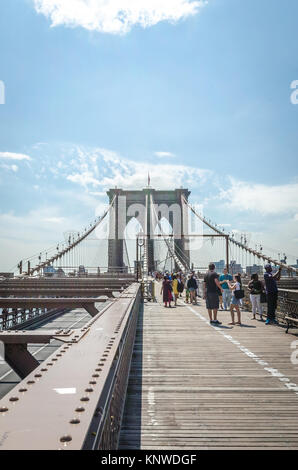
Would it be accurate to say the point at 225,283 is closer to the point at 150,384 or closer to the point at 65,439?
the point at 150,384

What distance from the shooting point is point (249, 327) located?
32.7 feet

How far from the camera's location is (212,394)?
470 cm

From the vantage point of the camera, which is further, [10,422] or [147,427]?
[147,427]

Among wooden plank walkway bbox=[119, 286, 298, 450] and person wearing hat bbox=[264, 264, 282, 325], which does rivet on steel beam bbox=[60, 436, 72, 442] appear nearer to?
wooden plank walkway bbox=[119, 286, 298, 450]

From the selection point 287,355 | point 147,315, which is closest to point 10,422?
point 287,355

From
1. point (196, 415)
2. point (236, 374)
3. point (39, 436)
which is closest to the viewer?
point (39, 436)

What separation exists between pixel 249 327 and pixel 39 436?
9.26m

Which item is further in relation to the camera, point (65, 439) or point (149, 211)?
point (149, 211)

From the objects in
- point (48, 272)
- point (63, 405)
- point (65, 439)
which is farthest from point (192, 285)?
point (48, 272)

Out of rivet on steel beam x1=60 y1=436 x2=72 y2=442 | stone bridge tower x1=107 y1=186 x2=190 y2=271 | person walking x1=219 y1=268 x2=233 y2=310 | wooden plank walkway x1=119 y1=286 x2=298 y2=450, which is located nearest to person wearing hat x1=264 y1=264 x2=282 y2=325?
wooden plank walkway x1=119 y1=286 x2=298 y2=450

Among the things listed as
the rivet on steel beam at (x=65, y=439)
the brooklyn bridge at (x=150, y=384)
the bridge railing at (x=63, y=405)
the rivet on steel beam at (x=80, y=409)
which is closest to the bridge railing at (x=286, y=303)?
the brooklyn bridge at (x=150, y=384)

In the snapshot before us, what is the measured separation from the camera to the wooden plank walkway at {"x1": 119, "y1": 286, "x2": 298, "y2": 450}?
350cm

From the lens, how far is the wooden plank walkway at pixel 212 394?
11.5 ft
